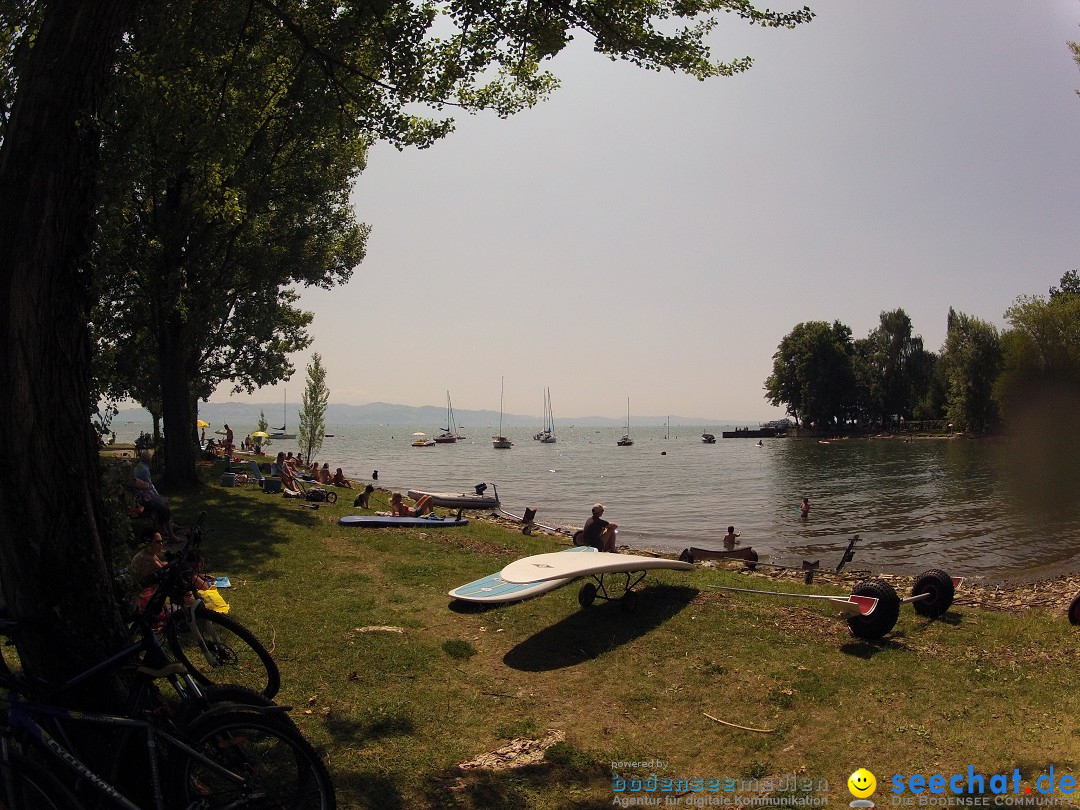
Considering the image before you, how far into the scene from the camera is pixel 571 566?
9.95 m

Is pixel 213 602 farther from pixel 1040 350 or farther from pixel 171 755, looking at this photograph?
pixel 1040 350

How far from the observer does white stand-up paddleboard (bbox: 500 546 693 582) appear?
9688 mm

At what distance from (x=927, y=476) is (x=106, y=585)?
58.2m

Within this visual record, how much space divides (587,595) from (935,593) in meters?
5.29

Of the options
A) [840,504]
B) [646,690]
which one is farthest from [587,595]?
[840,504]

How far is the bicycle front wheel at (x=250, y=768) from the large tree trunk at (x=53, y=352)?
1.17m

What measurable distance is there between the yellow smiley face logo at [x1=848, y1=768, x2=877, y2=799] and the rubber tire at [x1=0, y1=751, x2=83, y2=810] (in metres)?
5.27

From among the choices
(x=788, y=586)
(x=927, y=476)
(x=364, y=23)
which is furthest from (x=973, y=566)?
(x=927, y=476)

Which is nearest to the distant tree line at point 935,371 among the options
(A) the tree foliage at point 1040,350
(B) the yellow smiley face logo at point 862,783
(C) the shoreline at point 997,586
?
(A) the tree foliage at point 1040,350

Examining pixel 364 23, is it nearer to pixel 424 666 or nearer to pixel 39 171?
pixel 39 171

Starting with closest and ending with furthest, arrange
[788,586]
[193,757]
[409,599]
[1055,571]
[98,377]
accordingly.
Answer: [193,757], [409,599], [788,586], [98,377], [1055,571]

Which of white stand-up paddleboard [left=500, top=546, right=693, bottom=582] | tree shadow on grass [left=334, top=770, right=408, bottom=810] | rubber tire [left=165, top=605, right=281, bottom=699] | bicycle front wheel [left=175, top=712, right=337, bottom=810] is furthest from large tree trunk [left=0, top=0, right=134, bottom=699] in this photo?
white stand-up paddleboard [left=500, top=546, right=693, bottom=582]

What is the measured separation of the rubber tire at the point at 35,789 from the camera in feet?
11.0

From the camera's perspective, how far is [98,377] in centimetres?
1680
